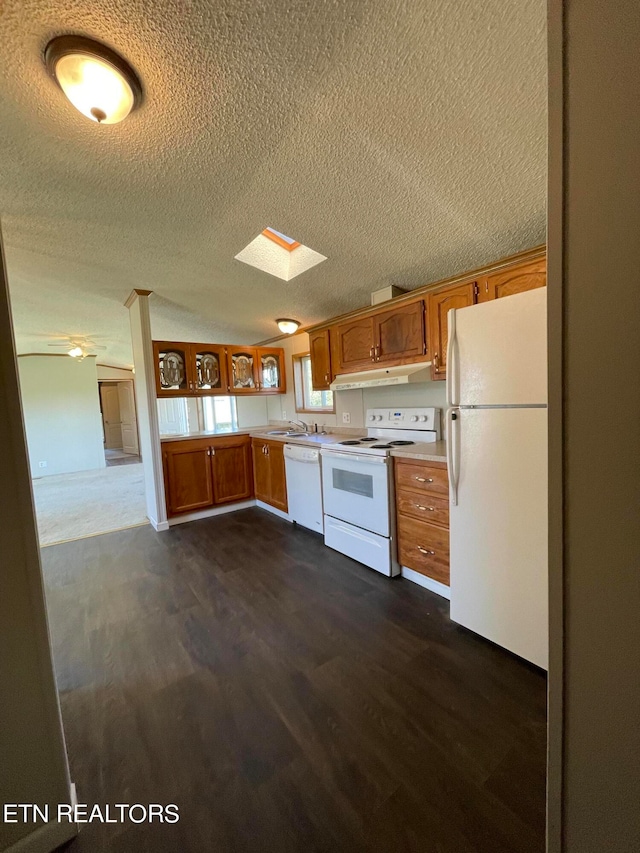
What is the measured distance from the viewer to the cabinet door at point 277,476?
145 inches

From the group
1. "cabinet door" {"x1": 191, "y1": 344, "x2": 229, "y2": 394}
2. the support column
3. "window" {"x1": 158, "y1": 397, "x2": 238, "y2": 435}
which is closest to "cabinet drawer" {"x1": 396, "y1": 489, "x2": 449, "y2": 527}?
the support column

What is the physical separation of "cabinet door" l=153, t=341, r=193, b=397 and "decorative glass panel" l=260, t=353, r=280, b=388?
0.99 meters

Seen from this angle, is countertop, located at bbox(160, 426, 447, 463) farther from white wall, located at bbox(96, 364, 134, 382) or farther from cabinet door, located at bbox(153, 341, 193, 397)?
white wall, located at bbox(96, 364, 134, 382)

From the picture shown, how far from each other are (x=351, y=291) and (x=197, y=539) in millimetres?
2906

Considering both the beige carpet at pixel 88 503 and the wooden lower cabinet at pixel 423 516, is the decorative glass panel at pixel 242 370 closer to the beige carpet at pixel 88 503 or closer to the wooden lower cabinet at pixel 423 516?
the beige carpet at pixel 88 503

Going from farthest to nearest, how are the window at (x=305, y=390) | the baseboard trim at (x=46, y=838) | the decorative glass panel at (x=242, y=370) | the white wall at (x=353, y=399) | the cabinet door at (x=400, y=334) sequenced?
the decorative glass panel at (x=242, y=370), the window at (x=305, y=390), the white wall at (x=353, y=399), the cabinet door at (x=400, y=334), the baseboard trim at (x=46, y=838)

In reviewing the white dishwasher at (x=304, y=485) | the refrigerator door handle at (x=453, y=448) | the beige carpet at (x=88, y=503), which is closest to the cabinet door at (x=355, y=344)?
the white dishwasher at (x=304, y=485)

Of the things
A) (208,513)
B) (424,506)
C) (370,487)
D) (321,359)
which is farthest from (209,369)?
(424,506)

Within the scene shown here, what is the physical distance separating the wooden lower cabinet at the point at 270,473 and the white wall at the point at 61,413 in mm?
4822

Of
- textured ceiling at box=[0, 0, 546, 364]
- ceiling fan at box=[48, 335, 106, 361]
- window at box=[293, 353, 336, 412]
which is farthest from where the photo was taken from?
ceiling fan at box=[48, 335, 106, 361]

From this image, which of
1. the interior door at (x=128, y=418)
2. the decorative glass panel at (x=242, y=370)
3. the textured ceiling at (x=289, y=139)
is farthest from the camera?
the interior door at (x=128, y=418)

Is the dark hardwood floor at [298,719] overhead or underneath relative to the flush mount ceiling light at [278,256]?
underneath

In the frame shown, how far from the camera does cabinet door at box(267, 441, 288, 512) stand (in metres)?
3.68

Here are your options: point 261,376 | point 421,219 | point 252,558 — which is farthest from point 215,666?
point 261,376
